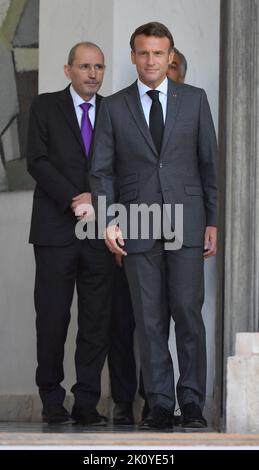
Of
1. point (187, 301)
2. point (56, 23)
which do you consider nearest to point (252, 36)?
point (187, 301)

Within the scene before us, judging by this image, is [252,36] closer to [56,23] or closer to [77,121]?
[77,121]

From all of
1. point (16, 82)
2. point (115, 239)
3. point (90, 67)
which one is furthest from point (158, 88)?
point (16, 82)

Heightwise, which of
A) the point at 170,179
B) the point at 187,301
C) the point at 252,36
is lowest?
the point at 187,301

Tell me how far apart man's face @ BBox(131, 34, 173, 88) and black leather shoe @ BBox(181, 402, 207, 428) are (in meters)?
1.48

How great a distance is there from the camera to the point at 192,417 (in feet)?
25.4

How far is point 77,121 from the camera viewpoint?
28.9 feet

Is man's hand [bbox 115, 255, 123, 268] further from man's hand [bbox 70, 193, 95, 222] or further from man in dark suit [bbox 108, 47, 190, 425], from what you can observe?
man's hand [bbox 70, 193, 95, 222]

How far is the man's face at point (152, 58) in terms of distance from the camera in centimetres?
801

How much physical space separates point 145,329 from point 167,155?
80 cm

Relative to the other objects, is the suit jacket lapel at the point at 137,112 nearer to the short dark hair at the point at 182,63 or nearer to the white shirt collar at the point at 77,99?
the white shirt collar at the point at 77,99

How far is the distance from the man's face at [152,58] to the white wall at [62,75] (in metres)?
1.14

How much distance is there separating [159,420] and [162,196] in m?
1.02

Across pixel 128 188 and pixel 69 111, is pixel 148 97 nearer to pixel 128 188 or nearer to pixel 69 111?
pixel 128 188
